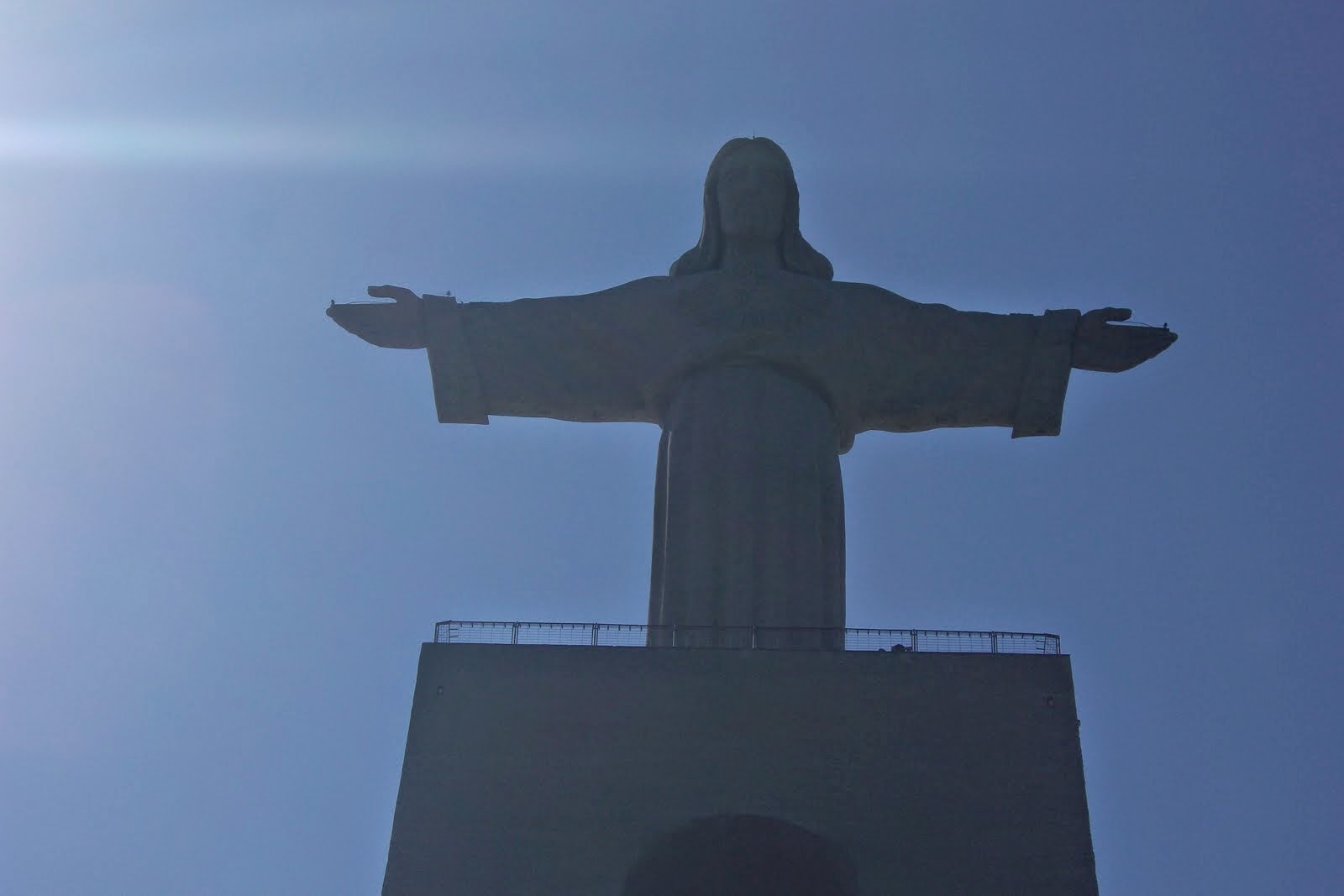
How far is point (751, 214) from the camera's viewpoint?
1792cm

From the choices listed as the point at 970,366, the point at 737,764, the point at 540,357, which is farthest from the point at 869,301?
the point at 737,764

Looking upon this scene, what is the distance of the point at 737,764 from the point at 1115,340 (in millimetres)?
6420

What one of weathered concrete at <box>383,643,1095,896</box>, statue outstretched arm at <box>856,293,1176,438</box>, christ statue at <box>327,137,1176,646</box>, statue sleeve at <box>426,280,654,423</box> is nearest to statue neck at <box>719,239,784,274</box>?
christ statue at <box>327,137,1176,646</box>

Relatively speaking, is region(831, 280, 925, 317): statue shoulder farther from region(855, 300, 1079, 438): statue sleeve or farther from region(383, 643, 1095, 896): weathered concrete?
region(383, 643, 1095, 896): weathered concrete

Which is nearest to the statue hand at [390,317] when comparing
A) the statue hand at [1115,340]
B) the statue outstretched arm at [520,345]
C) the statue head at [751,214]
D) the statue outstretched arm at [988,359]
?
the statue outstretched arm at [520,345]

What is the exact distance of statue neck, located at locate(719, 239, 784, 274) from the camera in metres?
17.7

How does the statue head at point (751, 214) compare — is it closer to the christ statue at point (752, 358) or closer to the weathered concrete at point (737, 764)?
the christ statue at point (752, 358)

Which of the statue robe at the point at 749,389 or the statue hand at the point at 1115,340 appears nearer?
the statue robe at the point at 749,389

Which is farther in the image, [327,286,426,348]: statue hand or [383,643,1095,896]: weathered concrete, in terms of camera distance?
[327,286,426,348]: statue hand

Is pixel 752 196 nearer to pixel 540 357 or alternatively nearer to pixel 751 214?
pixel 751 214

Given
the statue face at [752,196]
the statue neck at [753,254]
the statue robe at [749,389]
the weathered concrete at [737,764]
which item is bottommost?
the weathered concrete at [737,764]

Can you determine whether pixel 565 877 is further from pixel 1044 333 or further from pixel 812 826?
pixel 1044 333

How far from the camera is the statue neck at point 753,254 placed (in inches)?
698

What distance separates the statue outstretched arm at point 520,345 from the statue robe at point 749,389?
18mm
